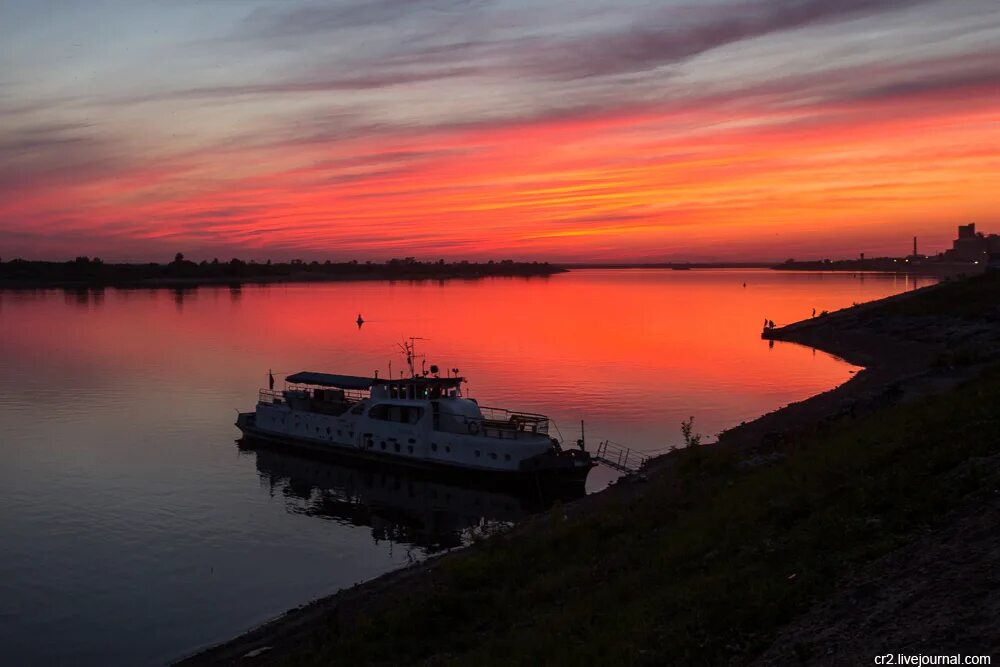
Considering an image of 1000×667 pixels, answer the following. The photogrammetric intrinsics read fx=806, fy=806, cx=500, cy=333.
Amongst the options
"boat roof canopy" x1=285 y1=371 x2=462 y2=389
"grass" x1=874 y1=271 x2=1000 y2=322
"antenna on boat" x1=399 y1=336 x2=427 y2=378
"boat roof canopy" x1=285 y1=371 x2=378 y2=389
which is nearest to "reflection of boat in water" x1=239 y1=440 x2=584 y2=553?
"boat roof canopy" x1=285 y1=371 x2=462 y2=389

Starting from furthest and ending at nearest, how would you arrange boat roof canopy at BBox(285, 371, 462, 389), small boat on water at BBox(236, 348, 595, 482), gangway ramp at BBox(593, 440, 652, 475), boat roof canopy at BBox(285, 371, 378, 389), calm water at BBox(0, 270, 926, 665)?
boat roof canopy at BBox(285, 371, 378, 389), boat roof canopy at BBox(285, 371, 462, 389), gangway ramp at BBox(593, 440, 652, 475), small boat on water at BBox(236, 348, 595, 482), calm water at BBox(0, 270, 926, 665)

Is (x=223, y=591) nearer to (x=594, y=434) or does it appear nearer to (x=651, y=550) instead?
(x=651, y=550)

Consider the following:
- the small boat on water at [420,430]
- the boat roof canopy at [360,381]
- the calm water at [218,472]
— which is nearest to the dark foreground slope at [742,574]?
the calm water at [218,472]

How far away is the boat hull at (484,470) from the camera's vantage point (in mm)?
44969

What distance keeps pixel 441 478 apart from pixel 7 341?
96545mm

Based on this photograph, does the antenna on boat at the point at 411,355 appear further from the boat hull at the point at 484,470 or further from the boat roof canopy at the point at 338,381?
the boat hull at the point at 484,470

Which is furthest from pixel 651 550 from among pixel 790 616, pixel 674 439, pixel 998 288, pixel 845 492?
A: pixel 998 288

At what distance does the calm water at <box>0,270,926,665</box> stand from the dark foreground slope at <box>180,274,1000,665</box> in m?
5.57

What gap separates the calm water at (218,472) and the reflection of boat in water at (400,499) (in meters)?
0.19

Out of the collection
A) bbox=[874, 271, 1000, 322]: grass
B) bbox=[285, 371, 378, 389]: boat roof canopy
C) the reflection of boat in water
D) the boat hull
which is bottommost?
the reflection of boat in water

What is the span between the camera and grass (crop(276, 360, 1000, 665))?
47.1ft

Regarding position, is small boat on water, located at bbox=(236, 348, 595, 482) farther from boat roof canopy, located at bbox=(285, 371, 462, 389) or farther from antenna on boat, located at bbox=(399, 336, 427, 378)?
antenna on boat, located at bbox=(399, 336, 427, 378)

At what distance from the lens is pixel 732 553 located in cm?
1772

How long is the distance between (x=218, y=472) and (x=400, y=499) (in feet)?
39.6
